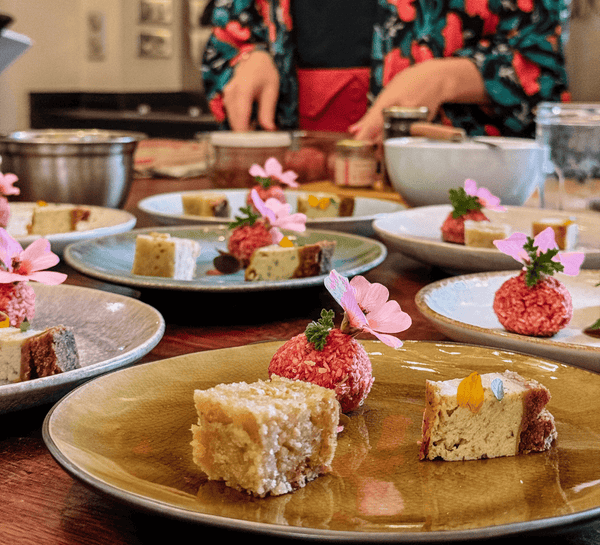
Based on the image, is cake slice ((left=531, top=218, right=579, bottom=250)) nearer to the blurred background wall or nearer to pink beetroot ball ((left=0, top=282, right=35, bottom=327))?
pink beetroot ball ((left=0, top=282, right=35, bottom=327))

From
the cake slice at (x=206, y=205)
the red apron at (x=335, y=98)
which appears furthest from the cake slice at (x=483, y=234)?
the red apron at (x=335, y=98)

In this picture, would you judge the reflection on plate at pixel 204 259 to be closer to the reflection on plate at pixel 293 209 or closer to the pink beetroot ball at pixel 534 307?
the reflection on plate at pixel 293 209

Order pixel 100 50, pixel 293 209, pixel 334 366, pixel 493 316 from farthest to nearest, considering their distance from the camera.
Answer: pixel 100 50 → pixel 293 209 → pixel 493 316 → pixel 334 366

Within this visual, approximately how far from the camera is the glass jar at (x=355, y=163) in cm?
243

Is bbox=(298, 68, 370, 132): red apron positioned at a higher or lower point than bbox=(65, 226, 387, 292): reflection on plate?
higher

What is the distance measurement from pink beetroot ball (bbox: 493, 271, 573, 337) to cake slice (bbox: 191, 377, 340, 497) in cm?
48

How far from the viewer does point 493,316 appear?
111cm

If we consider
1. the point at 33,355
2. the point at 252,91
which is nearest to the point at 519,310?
the point at 33,355

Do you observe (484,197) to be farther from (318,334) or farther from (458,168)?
(318,334)

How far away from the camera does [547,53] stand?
3176 millimetres

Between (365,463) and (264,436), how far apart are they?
0.11 meters

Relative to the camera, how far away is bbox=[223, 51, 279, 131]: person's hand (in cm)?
356

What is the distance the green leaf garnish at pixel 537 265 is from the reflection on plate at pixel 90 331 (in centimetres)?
51

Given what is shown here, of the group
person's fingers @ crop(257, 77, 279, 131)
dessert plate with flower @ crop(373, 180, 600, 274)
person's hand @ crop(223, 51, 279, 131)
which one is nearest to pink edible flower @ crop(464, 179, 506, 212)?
dessert plate with flower @ crop(373, 180, 600, 274)
